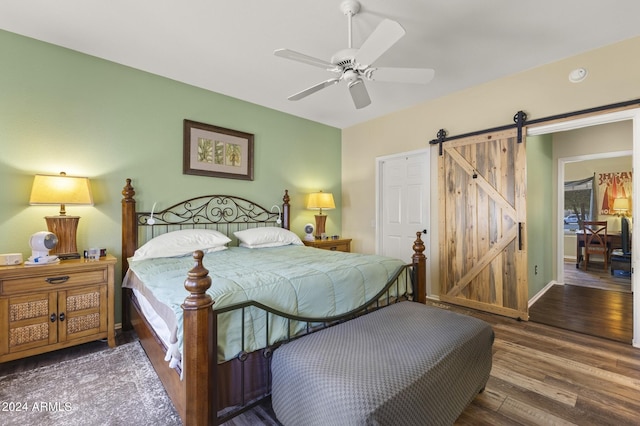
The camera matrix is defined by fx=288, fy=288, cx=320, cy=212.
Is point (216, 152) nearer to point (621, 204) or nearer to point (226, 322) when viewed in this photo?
point (226, 322)

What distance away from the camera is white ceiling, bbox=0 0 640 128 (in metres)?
2.25

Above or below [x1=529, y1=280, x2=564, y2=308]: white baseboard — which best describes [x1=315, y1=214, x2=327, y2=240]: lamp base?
above

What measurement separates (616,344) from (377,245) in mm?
2880

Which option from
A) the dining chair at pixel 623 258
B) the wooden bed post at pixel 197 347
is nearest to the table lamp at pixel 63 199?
the wooden bed post at pixel 197 347

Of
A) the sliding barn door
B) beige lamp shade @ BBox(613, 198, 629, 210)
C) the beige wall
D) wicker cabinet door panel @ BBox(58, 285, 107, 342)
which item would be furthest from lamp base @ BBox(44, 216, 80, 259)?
beige lamp shade @ BBox(613, 198, 629, 210)

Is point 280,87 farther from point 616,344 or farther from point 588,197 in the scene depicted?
point 588,197

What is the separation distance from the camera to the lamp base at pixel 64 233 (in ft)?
8.53

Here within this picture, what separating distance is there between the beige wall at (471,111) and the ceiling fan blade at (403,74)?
4.81 ft

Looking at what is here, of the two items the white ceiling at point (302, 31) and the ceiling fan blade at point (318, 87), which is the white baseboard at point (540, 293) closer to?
the white ceiling at point (302, 31)

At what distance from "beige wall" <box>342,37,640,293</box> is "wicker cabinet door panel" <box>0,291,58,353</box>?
4.00 m

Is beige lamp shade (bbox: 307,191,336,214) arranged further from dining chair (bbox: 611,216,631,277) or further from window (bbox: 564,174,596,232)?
window (bbox: 564,174,596,232)

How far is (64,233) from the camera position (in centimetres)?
265

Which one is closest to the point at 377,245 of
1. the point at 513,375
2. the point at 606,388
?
the point at 513,375

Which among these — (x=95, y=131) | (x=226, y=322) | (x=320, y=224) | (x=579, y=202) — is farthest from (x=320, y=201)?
(x=579, y=202)
